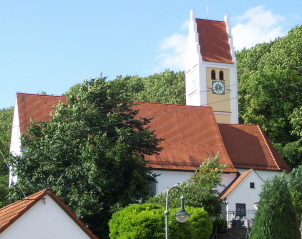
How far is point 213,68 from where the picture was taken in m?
47.6

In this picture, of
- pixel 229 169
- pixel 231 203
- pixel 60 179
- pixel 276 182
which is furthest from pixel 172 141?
pixel 276 182

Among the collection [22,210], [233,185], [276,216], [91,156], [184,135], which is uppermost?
[184,135]

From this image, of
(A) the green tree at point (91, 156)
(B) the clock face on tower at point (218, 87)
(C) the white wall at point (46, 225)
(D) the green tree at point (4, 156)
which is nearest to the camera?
(C) the white wall at point (46, 225)

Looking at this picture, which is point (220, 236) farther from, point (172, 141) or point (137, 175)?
point (172, 141)

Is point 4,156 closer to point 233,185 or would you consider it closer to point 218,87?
point 233,185

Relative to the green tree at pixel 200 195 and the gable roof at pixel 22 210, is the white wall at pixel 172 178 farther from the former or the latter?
the gable roof at pixel 22 210

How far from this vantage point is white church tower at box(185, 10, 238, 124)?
46156mm

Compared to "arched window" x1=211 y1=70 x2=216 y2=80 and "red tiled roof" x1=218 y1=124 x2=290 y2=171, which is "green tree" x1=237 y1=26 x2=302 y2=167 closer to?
"arched window" x1=211 y1=70 x2=216 y2=80

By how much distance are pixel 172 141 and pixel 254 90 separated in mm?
16010

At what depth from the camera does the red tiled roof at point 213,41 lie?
47969mm

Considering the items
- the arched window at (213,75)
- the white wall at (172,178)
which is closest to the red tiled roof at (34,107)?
the white wall at (172,178)

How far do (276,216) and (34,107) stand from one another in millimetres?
19132

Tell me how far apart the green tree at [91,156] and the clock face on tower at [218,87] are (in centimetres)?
1803

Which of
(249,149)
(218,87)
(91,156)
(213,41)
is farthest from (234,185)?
(213,41)
